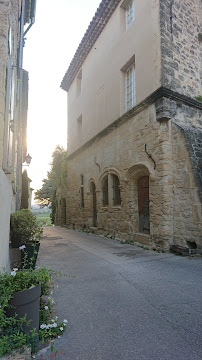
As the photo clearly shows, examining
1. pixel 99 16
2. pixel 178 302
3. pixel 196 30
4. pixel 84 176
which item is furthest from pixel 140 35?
pixel 178 302

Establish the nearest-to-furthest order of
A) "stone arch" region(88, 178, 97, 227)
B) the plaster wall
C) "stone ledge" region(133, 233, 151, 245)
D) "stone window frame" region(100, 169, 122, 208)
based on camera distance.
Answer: "stone ledge" region(133, 233, 151, 245), the plaster wall, "stone window frame" region(100, 169, 122, 208), "stone arch" region(88, 178, 97, 227)

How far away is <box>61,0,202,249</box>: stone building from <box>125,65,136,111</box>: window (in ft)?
0.13

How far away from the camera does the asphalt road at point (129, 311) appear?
6.15ft

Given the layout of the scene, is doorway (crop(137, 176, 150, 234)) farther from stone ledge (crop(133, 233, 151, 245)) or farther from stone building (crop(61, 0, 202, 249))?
stone ledge (crop(133, 233, 151, 245))

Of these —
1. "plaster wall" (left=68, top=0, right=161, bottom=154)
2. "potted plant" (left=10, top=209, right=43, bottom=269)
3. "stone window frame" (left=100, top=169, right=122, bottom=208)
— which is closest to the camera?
"potted plant" (left=10, top=209, right=43, bottom=269)

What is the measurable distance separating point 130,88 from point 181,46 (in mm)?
2131

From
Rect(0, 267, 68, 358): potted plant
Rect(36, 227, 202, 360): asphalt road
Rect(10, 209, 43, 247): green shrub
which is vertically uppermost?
Rect(10, 209, 43, 247): green shrub

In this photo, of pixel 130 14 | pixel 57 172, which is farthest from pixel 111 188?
pixel 57 172

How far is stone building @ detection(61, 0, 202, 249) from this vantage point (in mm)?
5891

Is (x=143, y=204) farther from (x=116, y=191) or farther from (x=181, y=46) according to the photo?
(x=181, y=46)

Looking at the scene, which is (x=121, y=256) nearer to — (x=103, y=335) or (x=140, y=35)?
(x=103, y=335)

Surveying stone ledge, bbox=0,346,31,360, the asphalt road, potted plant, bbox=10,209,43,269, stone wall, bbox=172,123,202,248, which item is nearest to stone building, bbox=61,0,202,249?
stone wall, bbox=172,123,202,248

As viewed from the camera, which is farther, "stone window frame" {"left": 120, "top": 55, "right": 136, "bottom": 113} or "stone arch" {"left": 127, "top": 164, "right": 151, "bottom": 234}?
"stone window frame" {"left": 120, "top": 55, "right": 136, "bottom": 113}

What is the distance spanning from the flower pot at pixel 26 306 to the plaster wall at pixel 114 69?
20.4ft
